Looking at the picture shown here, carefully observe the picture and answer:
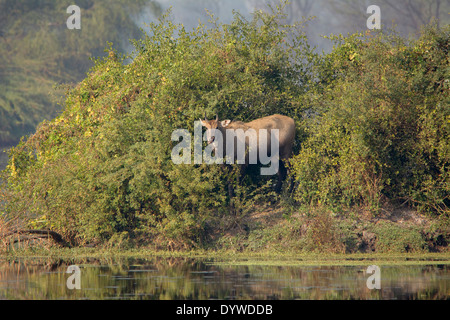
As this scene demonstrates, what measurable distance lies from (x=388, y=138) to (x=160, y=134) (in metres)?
5.92

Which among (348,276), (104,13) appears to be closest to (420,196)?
(348,276)

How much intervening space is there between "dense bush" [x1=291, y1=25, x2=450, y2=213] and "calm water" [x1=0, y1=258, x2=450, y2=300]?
158 inches

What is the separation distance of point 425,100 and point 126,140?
7974 mm

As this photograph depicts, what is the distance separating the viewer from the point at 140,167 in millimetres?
19297

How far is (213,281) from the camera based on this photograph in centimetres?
1364

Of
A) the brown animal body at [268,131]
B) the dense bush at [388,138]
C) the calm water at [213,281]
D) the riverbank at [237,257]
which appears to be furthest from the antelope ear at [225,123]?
the calm water at [213,281]

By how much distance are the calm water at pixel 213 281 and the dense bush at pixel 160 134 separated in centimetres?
288

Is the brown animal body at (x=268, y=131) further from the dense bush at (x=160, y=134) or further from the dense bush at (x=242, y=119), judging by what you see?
the dense bush at (x=160, y=134)

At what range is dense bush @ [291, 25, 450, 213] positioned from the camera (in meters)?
18.9

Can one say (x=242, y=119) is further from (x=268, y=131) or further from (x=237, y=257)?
(x=237, y=257)

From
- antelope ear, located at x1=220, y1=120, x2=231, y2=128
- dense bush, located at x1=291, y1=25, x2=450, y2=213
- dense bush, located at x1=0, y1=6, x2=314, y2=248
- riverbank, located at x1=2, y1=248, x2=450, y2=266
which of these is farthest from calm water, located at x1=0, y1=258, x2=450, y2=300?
antelope ear, located at x1=220, y1=120, x2=231, y2=128

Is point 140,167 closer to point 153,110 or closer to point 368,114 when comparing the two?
point 153,110

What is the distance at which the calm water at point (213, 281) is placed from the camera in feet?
39.8

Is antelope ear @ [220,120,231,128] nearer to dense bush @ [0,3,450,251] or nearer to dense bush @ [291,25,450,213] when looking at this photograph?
dense bush @ [0,3,450,251]
